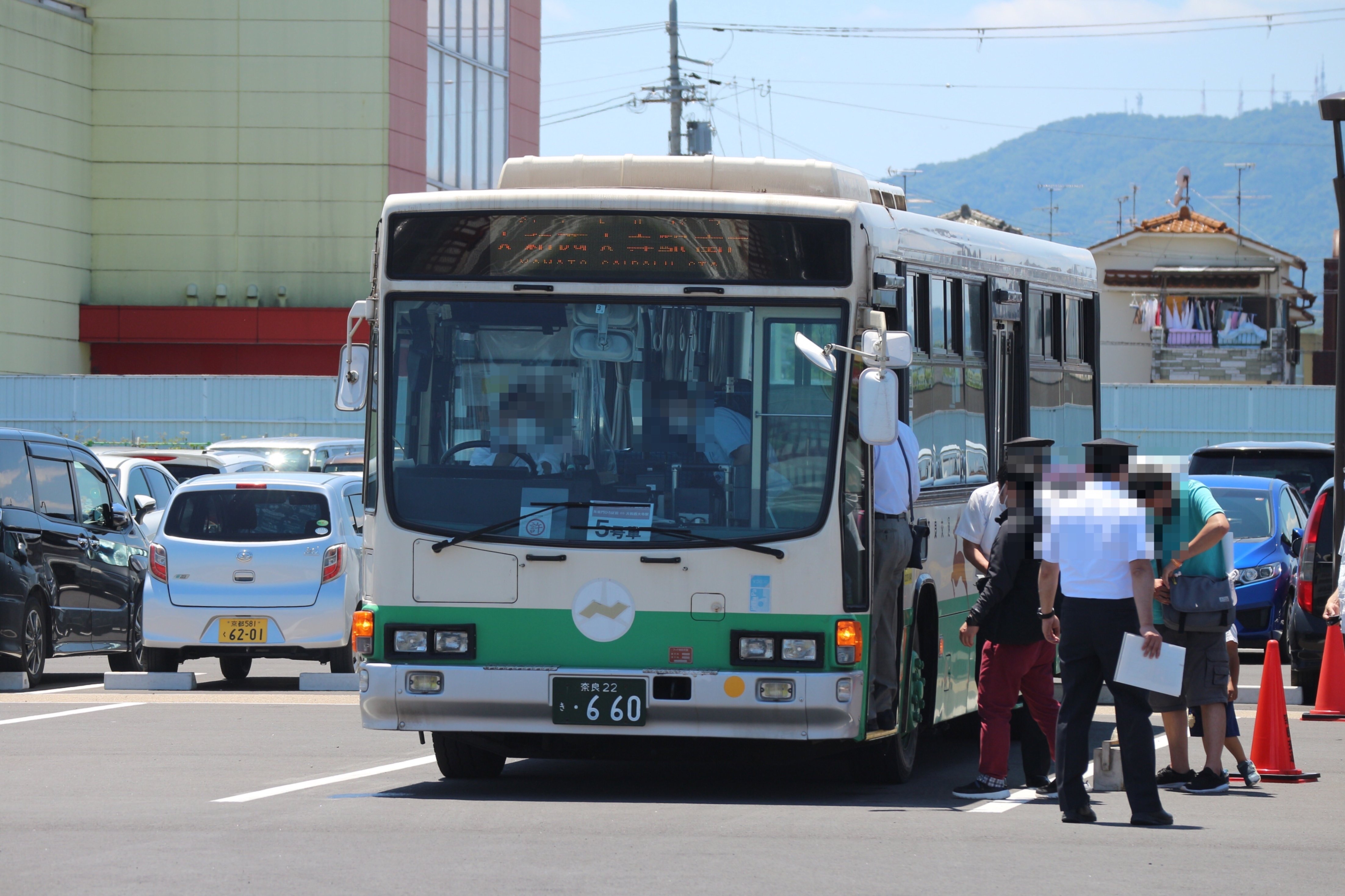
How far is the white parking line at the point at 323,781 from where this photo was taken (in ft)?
33.2

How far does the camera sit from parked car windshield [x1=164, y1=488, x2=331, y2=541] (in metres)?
16.6

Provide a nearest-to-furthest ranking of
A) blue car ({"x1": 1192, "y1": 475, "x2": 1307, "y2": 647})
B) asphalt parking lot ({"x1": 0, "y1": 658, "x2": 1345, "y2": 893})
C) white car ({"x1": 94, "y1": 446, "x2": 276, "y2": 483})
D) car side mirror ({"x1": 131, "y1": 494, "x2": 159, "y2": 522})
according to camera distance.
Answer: asphalt parking lot ({"x1": 0, "y1": 658, "x2": 1345, "y2": 893}) → car side mirror ({"x1": 131, "y1": 494, "x2": 159, "y2": 522}) → blue car ({"x1": 1192, "y1": 475, "x2": 1307, "y2": 647}) → white car ({"x1": 94, "y1": 446, "x2": 276, "y2": 483})

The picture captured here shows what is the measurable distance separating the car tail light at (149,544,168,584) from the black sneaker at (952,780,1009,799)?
26.4ft

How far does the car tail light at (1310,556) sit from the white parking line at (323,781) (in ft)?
23.9

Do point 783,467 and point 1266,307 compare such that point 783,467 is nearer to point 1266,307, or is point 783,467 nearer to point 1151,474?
point 1151,474

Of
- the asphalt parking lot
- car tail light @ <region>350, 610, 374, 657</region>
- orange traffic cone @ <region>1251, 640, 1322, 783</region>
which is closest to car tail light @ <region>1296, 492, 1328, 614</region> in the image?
the asphalt parking lot

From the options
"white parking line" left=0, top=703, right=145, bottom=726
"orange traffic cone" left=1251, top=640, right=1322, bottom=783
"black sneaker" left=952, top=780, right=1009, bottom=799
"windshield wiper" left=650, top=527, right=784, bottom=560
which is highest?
"windshield wiper" left=650, top=527, right=784, bottom=560

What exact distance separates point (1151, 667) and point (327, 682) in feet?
29.6

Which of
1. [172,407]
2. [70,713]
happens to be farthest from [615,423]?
[172,407]

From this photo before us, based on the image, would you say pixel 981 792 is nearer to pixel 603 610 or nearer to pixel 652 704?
pixel 652 704

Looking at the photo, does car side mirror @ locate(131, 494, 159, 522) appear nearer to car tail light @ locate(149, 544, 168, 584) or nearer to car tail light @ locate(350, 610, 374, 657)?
car tail light @ locate(149, 544, 168, 584)

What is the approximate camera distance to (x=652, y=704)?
973 centimetres

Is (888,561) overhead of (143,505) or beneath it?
beneath

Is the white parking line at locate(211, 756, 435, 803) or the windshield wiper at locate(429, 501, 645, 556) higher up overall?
the windshield wiper at locate(429, 501, 645, 556)
